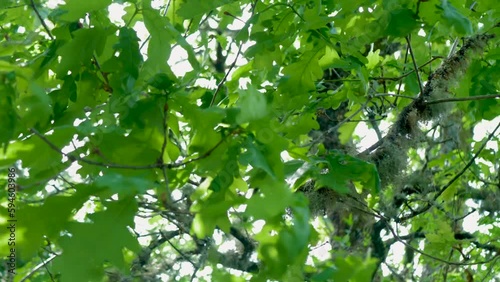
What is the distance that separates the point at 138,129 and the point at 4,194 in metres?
0.64

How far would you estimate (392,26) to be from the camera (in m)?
1.86

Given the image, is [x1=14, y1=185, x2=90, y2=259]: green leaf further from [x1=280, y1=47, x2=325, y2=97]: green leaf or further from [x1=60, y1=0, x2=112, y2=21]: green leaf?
[x1=280, y1=47, x2=325, y2=97]: green leaf

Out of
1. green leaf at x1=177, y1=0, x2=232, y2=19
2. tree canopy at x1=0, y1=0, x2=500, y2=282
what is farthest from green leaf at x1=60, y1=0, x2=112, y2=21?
green leaf at x1=177, y1=0, x2=232, y2=19

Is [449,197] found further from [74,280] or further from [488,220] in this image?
[74,280]

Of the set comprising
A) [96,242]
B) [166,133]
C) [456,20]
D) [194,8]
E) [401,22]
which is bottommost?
[96,242]

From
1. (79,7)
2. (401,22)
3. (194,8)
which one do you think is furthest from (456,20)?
(79,7)

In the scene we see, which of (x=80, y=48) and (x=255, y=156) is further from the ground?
(x=80, y=48)

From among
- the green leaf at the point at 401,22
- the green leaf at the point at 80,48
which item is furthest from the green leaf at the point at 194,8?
the green leaf at the point at 401,22

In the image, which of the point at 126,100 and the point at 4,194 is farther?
the point at 4,194

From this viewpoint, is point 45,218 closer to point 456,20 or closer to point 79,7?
point 79,7

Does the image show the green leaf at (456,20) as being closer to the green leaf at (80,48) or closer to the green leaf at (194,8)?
the green leaf at (194,8)

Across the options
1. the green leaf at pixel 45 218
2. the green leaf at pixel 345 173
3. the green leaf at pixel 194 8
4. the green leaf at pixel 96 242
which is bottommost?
the green leaf at pixel 96 242

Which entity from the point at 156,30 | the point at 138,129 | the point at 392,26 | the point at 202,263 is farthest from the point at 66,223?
the point at 202,263

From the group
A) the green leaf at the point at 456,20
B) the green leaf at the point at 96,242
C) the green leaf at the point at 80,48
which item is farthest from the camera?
the green leaf at the point at 456,20
